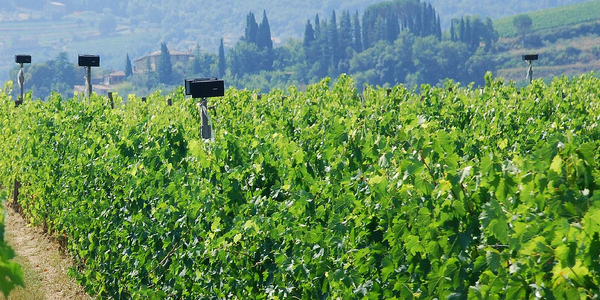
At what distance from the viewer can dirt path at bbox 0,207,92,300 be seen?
295 inches

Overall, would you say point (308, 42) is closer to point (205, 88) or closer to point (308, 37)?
point (308, 37)

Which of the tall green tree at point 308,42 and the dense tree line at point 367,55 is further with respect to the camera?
the tall green tree at point 308,42

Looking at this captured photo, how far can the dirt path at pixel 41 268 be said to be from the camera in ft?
24.6

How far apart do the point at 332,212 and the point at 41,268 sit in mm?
5617

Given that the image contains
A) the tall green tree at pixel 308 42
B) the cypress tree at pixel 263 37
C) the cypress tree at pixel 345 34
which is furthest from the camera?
the cypress tree at pixel 263 37

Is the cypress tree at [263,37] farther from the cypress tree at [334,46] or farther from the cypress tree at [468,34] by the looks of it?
the cypress tree at [468,34]

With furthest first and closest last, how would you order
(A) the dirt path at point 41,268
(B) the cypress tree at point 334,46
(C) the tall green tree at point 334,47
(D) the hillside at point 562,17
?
(B) the cypress tree at point 334,46 → (C) the tall green tree at point 334,47 → (D) the hillside at point 562,17 → (A) the dirt path at point 41,268

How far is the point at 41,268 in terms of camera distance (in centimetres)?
855

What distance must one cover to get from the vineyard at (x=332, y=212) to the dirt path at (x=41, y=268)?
0.32 meters

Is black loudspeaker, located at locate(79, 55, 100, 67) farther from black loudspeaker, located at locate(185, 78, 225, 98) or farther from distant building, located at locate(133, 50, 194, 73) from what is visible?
distant building, located at locate(133, 50, 194, 73)

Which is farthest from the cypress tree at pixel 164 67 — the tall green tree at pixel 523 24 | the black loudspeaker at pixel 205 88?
the black loudspeaker at pixel 205 88

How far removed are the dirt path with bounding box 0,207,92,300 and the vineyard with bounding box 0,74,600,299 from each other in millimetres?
319

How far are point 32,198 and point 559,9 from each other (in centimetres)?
17784

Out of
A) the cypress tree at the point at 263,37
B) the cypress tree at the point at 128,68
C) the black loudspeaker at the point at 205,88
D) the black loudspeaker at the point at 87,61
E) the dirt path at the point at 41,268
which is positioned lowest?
the dirt path at the point at 41,268
